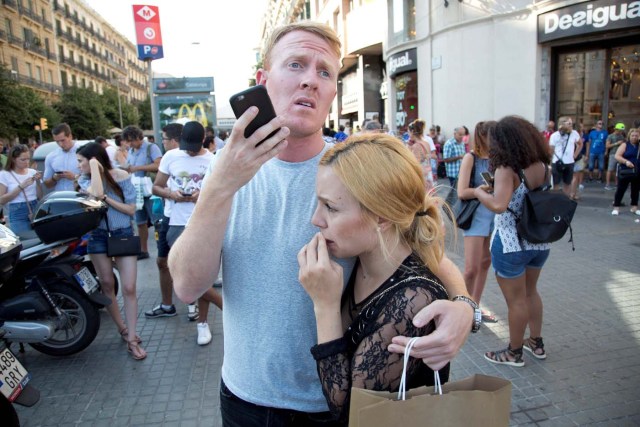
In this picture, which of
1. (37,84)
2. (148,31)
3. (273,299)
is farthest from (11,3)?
(273,299)

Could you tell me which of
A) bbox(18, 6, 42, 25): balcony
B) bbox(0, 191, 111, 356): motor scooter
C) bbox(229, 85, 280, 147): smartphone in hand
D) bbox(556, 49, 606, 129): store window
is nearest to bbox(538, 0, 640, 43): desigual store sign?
bbox(556, 49, 606, 129): store window

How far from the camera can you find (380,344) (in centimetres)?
119

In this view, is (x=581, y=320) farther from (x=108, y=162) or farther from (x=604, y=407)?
(x=108, y=162)

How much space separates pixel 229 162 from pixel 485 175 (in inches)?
118

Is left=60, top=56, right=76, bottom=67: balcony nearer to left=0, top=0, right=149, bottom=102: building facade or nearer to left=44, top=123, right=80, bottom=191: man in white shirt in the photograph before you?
left=0, top=0, right=149, bottom=102: building facade

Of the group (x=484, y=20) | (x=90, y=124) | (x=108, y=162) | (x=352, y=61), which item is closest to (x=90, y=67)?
(x=90, y=124)

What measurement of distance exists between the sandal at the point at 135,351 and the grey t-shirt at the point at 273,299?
9.56ft

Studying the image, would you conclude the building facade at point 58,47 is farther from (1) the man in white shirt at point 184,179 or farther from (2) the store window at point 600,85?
(2) the store window at point 600,85

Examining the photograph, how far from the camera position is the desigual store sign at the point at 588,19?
11.4 meters

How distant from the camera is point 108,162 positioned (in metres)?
4.31

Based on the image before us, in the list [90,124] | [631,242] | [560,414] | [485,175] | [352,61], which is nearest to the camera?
[560,414]

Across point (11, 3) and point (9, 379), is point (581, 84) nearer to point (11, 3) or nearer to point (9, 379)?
point (9, 379)

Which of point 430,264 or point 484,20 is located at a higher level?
point 484,20

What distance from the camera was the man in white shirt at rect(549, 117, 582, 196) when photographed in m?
10.0
